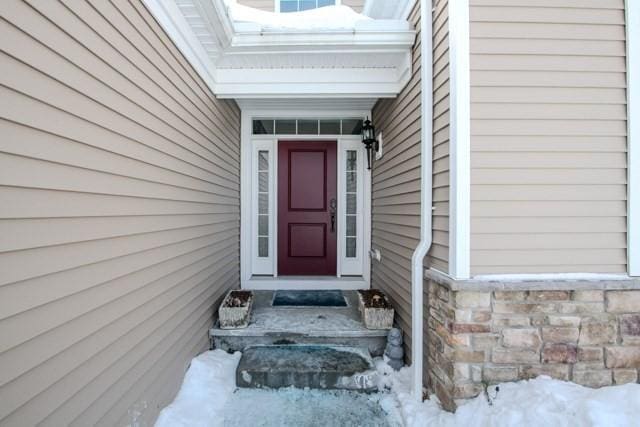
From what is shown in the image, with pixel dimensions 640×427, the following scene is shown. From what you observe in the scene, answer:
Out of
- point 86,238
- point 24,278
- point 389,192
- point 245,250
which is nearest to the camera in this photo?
point 24,278

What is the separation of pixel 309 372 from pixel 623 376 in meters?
1.82

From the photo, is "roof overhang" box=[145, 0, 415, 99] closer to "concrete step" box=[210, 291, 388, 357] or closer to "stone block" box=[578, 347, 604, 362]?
"concrete step" box=[210, 291, 388, 357]

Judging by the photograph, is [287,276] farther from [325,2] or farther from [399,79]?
[325,2]

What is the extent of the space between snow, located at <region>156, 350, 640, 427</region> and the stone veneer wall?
0.08 m

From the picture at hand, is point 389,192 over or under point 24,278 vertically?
over

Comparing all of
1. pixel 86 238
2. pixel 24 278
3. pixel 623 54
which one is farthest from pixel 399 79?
pixel 24 278

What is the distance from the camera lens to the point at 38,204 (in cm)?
104

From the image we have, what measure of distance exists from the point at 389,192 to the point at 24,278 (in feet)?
8.66

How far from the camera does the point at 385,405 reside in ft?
7.00

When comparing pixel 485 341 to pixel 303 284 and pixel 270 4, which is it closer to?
pixel 303 284

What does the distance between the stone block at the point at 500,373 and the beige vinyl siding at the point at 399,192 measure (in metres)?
0.70

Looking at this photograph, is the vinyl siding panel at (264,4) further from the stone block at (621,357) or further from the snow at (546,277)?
the stone block at (621,357)

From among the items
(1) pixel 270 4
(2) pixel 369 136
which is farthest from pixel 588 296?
(1) pixel 270 4

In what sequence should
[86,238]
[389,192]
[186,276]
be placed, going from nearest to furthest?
1. [86,238]
2. [186,276]
3. [389,192]
